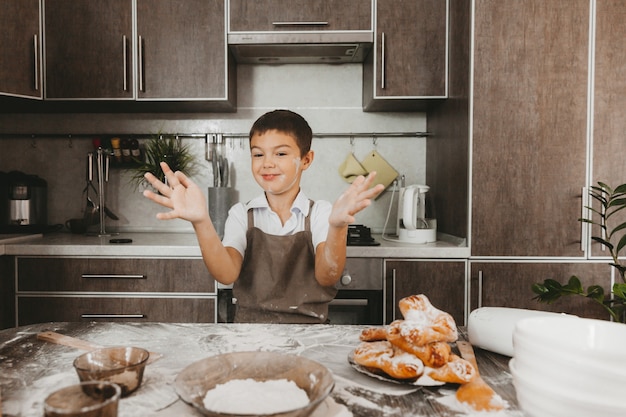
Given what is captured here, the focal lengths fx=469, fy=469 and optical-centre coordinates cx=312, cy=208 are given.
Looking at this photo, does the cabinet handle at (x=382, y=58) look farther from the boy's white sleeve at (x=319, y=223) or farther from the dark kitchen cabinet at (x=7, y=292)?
the dark kitchen cabinet at (x=7, y=292)

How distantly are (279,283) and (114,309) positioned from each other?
105 centimetres

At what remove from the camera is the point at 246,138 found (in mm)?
2674

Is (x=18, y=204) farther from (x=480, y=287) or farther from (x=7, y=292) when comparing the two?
(x=480, y=287)

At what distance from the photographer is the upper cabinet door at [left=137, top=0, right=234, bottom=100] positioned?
2279mm

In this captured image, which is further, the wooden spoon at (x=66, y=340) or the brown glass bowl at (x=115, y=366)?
the wooden spoon at (x=66, y=340)

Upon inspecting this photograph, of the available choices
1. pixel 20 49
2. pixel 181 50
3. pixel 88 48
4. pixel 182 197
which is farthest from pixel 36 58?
pixel 182 197

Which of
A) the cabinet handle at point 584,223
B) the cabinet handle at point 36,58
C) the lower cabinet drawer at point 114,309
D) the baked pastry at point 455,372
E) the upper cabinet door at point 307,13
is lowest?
the lower cabinet drawer at point 114,309

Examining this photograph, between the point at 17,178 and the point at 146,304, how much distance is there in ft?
3.31

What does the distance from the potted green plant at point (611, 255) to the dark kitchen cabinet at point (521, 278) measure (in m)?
0.07

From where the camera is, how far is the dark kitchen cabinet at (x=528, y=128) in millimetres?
2020

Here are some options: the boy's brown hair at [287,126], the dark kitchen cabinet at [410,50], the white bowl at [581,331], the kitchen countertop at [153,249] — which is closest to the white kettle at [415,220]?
the kitchen countertop at [153,249]

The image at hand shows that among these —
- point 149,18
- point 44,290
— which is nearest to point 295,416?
point 44,290

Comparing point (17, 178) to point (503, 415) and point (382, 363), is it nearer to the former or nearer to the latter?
point (382, 363)

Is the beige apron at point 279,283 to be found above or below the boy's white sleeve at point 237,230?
below
